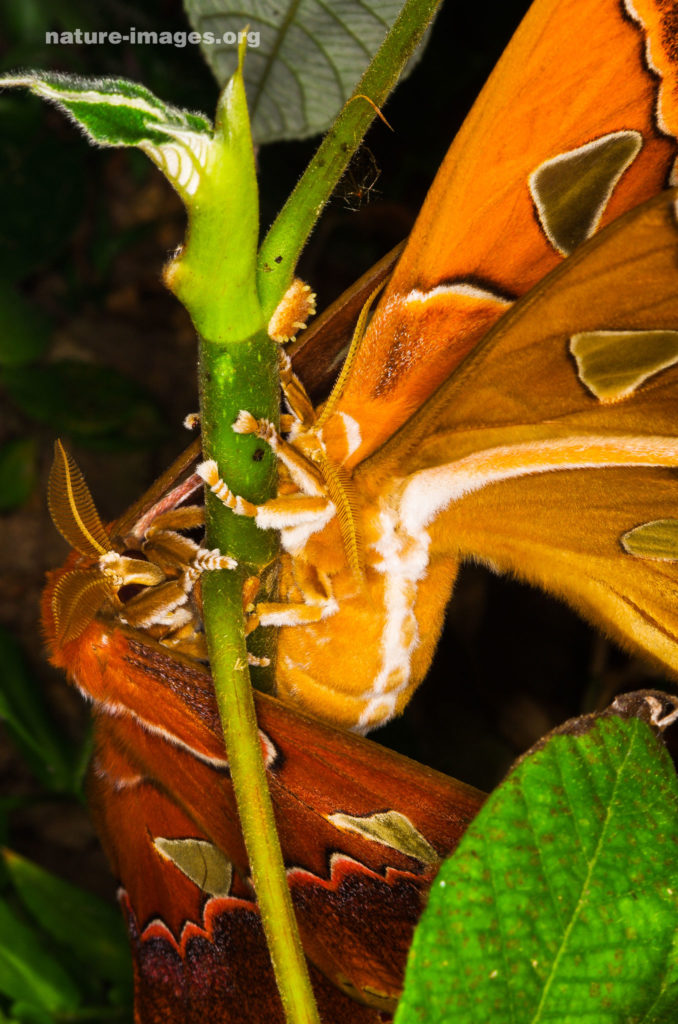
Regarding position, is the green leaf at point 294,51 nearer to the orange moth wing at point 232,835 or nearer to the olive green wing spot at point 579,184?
the olive green wing spot at point 579,184

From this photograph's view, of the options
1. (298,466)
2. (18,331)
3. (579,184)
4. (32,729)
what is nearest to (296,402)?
(298,466)

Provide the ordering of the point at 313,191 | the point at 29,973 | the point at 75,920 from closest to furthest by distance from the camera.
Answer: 1. the point at 313,191
2. the point at 29,973
3. the point at 75,920

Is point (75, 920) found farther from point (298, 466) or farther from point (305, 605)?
point (298, 466)

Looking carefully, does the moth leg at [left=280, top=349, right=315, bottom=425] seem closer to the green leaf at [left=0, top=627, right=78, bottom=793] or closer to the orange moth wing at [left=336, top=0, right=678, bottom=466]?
the orange moth wing at [left=336, top=0, right=678, bottom=466]

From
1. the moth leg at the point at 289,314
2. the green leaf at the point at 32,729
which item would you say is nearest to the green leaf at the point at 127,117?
the moth leg at the point at 289,314

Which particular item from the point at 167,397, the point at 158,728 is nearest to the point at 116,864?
the point at 158,728
